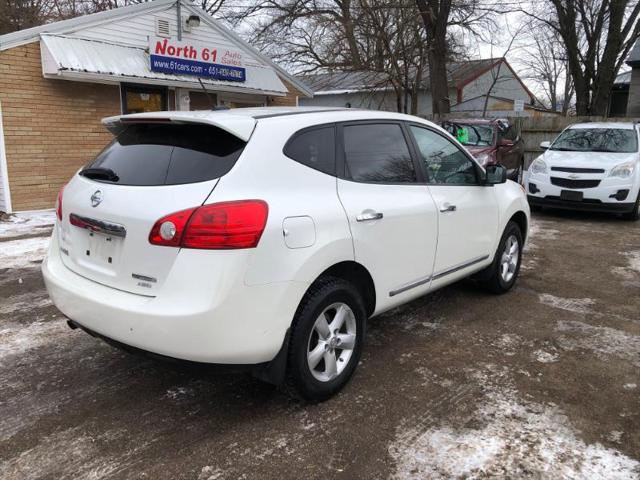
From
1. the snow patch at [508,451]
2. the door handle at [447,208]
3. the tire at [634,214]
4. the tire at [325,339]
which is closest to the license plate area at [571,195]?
the tire at [634,214]

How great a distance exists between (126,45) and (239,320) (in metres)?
10.1

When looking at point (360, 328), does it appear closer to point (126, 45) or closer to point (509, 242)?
point (509, 242)

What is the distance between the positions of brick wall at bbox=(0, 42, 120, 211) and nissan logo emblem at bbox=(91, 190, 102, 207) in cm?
799

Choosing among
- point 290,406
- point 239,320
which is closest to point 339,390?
point 290,406

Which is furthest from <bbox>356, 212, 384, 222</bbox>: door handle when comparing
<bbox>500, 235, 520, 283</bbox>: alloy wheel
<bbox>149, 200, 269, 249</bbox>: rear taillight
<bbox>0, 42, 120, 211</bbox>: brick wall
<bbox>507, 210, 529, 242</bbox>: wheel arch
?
<bbox>0, 42, 120, 211</bbox>: brick wall

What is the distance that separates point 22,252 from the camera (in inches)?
269

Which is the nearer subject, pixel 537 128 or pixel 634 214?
pixel 634 214

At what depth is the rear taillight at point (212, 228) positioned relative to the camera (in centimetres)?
249

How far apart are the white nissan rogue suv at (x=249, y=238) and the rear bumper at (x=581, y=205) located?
6.66 metres

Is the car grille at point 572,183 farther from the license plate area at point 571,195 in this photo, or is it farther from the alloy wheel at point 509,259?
the alloy wheel at point 509,259

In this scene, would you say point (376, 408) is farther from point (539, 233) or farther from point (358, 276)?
point (539, 233)

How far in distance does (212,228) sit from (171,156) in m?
0.58

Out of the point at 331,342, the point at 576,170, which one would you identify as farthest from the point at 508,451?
the point at 576,170


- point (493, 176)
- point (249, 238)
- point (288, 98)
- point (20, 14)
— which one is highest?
point (20, 14)
